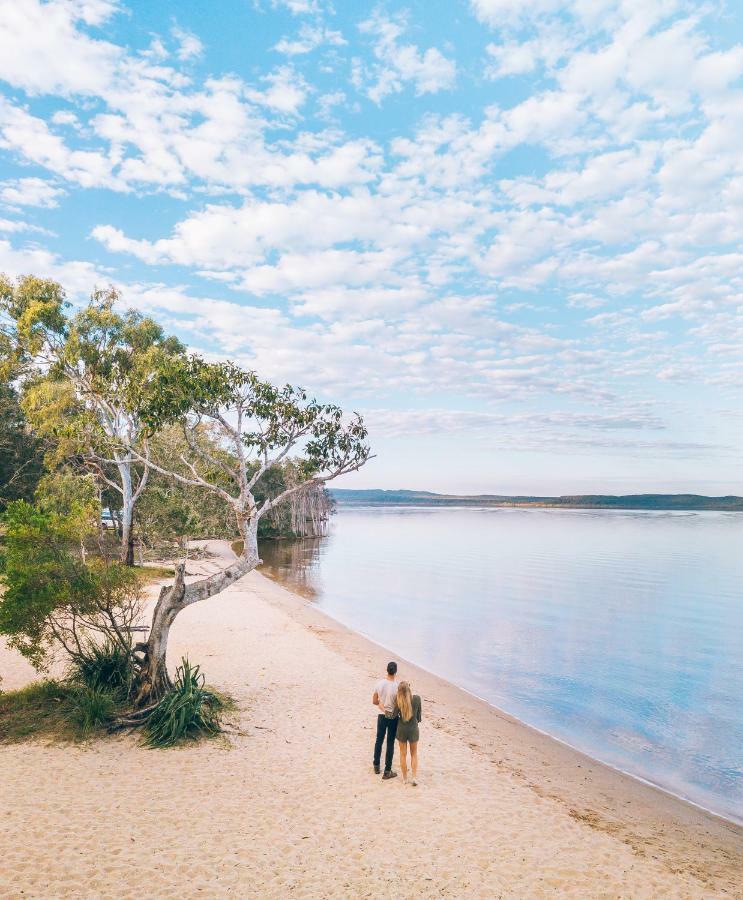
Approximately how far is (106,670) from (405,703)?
7138 mm

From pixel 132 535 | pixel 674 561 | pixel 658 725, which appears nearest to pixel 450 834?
pixel 658 725

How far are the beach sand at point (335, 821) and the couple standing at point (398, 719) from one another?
0.37 meters

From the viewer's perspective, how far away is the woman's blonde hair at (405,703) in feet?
33.7

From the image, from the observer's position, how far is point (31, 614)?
1150cm

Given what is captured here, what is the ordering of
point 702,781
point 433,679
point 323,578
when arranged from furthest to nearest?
point 323,578, point 433,679, point 702,781

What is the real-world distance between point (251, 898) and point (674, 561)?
2402 inches

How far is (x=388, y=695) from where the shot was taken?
1043 cm

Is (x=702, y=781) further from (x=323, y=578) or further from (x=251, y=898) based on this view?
(x=323, y=578)

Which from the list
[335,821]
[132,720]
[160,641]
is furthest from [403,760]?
[132,720]

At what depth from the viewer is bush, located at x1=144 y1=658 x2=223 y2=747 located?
11.4m

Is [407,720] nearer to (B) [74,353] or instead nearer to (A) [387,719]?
(A) [387,719]

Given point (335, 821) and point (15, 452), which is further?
point (15, 452)

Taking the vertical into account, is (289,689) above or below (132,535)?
below

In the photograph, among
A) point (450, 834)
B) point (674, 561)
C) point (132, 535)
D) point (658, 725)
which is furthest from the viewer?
point (674, 561)
